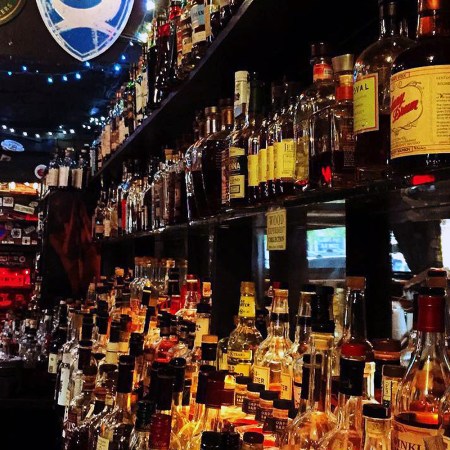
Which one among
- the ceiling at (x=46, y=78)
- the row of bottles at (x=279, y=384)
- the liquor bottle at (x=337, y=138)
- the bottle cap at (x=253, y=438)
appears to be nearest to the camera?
the row of bottles at (x=279, y=384)

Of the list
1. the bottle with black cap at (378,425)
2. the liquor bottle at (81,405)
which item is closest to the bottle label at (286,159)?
the bottle with black cap at (378,425)

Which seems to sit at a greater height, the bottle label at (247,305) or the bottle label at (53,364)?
the bottle label at (247,305)

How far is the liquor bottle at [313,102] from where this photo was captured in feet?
4.15

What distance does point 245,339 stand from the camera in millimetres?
1726

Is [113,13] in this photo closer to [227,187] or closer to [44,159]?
[227,187]

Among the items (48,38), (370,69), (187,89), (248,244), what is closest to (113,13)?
(48,38)

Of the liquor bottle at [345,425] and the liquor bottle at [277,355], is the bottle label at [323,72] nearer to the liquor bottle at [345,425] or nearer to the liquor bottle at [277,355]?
the liquor bottle at [277,355]

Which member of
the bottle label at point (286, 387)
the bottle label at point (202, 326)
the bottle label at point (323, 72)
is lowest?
the bottle label at point (286, 387)

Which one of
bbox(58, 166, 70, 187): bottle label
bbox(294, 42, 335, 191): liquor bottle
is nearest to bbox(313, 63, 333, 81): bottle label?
bbox(294, 42, 335, 191): liquor bottle

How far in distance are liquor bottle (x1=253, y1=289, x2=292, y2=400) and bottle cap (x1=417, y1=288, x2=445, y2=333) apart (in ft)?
1.98

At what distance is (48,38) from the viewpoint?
12.1 feet

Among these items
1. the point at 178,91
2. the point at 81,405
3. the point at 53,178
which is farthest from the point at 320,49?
the point at 53,178

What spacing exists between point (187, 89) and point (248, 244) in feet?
1.91

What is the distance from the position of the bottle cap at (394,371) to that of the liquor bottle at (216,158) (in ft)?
2.91
